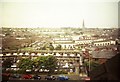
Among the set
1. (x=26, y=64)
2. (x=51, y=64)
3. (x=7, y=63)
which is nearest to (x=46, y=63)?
(x=51, y=64)

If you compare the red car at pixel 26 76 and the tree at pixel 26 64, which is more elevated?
the tree at pixel 26 64

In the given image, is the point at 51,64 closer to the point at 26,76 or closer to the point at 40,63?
the point at 40,63

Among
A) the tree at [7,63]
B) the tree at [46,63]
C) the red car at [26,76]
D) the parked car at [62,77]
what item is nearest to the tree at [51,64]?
the tree at [46,63]

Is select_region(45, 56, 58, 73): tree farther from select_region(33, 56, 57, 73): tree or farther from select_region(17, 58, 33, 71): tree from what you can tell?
select_region(17, 58, 33, 71): tree

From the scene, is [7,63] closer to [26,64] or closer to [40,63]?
[26,64]

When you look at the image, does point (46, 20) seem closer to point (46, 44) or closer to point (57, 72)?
point (46, 44)

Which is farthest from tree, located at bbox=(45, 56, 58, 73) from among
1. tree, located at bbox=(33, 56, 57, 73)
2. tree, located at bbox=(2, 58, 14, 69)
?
tree, located at bbox=(2, 58, 14, 69)

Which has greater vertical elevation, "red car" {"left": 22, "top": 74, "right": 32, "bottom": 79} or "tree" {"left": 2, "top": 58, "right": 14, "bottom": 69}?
"tree" {"left": 2, "top": 58, "right": 14, "bottom": 69}

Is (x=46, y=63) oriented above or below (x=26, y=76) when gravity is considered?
above

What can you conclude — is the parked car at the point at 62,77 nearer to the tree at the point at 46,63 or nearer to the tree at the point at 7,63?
the tree at the point at 46,63

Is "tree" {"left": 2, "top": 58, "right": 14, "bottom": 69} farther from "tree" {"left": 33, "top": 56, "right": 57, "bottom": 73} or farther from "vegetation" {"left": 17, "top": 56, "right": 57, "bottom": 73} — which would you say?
"tree" {"left": 33, "top": 56, "right": 57, "bottom": 73}

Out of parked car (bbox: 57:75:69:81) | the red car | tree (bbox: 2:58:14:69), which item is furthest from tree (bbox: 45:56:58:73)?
tree (bbox: 2:58:14:69)

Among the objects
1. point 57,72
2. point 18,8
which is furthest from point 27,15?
point 57,72

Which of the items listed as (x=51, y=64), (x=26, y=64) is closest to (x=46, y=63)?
(x=51, y=64)
